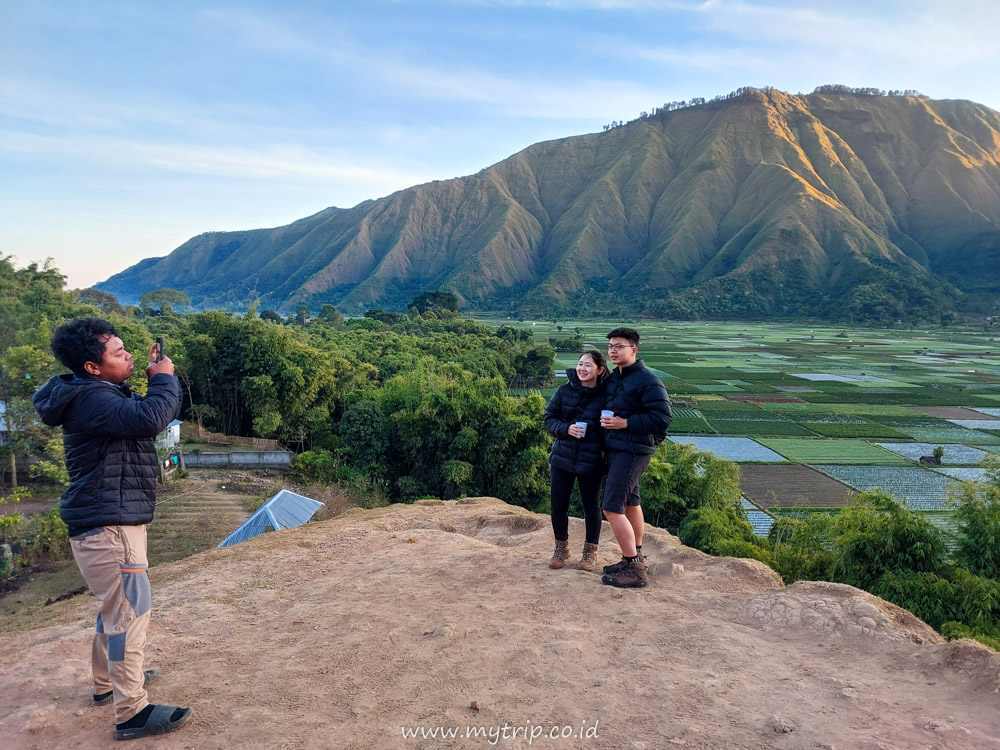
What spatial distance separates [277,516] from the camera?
14078mm

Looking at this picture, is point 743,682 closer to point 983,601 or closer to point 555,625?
point 555,625

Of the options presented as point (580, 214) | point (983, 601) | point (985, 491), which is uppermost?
point (580, 214)

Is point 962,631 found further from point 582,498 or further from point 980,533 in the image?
point 582,498

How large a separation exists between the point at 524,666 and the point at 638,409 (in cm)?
225

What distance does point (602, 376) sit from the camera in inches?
207

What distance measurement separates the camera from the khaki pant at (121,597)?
3090mm

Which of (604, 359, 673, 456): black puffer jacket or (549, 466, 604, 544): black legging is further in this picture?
(549, 466, 604, 544): black legging

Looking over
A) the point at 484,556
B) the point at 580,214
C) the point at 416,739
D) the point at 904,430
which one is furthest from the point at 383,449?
the point at 580,214

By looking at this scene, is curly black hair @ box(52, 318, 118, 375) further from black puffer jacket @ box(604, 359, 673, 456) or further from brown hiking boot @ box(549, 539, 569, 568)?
brown hiking boot @ box(549, 539, 569, 568)

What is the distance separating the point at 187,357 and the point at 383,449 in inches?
549

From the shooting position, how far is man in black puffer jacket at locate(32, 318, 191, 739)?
10.0 feet

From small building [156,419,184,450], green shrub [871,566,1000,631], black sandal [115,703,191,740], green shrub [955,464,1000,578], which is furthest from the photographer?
small building [156,419,184,450]

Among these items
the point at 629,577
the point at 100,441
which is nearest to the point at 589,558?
the point at 629,577

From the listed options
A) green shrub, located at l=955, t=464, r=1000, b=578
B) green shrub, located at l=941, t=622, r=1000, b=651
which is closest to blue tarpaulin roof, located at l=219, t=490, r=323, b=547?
green shrub, located at l=941, t=622, r=1000, b=651
